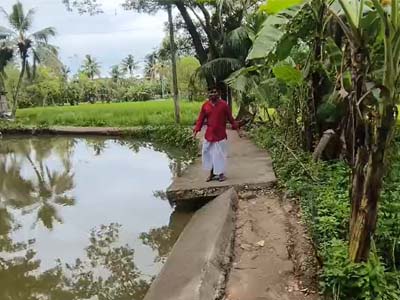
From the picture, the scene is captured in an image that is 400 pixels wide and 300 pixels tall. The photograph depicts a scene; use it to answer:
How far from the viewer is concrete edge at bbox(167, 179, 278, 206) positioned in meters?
5.48

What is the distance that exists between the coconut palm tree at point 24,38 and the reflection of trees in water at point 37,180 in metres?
6.96

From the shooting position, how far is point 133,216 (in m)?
6.22

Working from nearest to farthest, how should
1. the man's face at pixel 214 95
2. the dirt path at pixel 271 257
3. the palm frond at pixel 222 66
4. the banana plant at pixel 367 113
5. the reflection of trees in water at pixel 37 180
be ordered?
the banana plant at pixel 367 113 → the dirt path at pixel 271 257 → the man's face at pixel 214 95 → the reflection of trees in water at pixel 37 180 → the palm frond at pixel 222 66

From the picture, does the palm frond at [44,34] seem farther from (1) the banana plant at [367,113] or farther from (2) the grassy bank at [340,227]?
(1) the banana plant at [367,113]

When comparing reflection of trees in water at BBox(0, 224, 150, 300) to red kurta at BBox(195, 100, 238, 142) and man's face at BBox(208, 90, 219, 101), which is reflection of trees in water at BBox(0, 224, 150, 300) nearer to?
red kurta at BBox(195, 100, 238, 142)

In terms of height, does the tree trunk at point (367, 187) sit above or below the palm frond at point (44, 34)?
below

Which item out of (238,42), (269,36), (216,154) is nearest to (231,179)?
(216,154)

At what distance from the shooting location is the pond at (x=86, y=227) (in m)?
4.27

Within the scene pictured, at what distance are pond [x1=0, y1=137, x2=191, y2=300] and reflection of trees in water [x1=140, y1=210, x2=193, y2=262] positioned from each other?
0.04 feet

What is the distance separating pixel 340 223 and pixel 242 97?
26.0ft

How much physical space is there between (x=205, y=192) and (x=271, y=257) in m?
2.07

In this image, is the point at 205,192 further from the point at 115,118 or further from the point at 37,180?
the point at 115,118

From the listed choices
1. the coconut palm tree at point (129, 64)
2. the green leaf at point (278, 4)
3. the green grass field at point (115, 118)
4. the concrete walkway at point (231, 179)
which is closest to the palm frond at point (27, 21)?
the green grass field at point (115, 118)

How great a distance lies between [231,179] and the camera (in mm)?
5879
